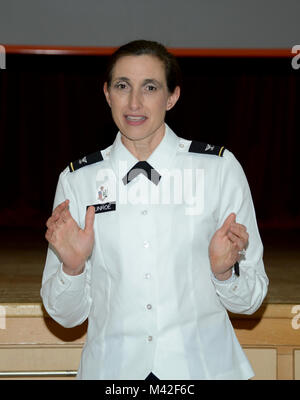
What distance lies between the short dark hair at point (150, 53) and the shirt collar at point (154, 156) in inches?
4.3

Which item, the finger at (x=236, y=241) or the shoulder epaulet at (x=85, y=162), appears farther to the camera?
the shoulder epaulet at (x=85, y=162)

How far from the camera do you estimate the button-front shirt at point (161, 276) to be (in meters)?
1.10

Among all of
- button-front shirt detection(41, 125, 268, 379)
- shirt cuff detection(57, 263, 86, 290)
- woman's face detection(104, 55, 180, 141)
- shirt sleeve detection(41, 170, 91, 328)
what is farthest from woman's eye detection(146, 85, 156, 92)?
shirt cuff detection(57, 263, 86, 290)

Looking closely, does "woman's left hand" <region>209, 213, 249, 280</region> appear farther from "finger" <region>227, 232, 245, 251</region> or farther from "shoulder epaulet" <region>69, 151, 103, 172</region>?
"shoulder epaulet" <region>69, 151, 103, 172</region>

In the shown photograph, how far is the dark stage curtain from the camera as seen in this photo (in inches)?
189

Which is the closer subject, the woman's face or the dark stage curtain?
the woman's face

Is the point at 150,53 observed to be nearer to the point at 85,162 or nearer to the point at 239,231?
the point at 85,162

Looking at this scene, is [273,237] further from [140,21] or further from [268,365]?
[268,365]

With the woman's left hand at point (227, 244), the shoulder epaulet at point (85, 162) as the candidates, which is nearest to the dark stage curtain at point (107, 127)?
the shoulder epaulet at point (85, 162)

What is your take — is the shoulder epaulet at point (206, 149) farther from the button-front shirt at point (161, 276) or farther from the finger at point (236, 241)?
the finger at point (236, 241)

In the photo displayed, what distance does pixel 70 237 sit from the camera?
108 centimetres

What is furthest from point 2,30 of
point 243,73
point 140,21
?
point 243,73

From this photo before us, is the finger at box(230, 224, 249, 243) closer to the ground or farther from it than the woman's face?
closer to the ground

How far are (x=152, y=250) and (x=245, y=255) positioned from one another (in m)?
0.19
